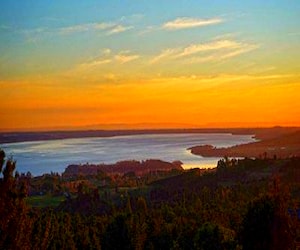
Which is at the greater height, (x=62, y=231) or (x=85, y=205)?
(x=62, y=231)

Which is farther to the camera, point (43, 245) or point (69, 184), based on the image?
point (69, 184)

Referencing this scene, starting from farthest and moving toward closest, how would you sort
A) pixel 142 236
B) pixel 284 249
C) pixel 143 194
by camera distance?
pixel 143 194
pixel 142 236
pixel 284 249

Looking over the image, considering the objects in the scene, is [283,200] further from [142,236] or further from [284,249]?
[142,236]

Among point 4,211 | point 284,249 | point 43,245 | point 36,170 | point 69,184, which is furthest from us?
point 36,170

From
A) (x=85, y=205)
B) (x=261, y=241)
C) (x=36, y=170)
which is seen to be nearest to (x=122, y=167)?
(x=36, y=170)

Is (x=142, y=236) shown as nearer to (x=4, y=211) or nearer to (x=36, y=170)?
(x=4, y=211)

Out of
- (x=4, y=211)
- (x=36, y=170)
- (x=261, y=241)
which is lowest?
(x=36, y=170)

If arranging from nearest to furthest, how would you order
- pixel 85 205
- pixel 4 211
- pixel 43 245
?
pixel 4 211 → pixel 43 245 → pixel 85 205

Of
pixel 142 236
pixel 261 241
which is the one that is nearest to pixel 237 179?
pixel 142 236

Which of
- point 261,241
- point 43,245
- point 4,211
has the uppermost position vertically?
point 4,211
